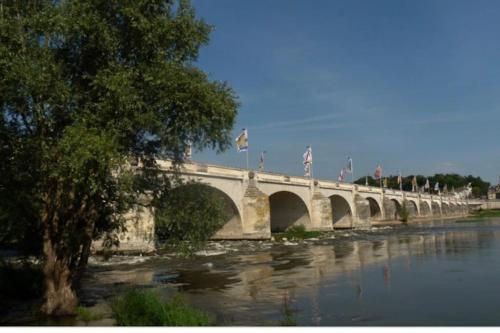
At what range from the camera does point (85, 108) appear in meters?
12.0

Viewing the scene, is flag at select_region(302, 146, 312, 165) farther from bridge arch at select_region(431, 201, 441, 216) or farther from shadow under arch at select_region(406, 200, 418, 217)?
bridge arch at select_region(431, 201, 441, 216)

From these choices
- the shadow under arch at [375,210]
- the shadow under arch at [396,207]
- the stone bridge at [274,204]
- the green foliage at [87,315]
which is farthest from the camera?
the shadow under arch at [396,207]

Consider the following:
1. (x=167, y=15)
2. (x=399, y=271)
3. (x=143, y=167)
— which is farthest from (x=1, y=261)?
(x=399, y=271)

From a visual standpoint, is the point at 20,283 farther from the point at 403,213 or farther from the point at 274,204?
the point at 403,213

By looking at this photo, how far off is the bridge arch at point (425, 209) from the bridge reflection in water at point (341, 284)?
343 feet

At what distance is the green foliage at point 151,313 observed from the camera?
10750mm

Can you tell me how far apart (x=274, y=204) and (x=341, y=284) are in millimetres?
47878

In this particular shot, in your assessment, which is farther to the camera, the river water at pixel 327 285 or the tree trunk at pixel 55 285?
the river water at pixel 327 285

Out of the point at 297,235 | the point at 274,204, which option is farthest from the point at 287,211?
the point at 297,235

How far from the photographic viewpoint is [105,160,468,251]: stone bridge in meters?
34.5

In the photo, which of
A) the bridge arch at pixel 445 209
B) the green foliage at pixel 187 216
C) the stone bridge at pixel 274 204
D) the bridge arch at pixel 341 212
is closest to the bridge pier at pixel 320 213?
the stone bridge at pixel 274 204

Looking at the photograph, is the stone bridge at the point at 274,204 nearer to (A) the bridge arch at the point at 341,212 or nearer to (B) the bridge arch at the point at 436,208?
(A) the bridge arch at the point at 341,212

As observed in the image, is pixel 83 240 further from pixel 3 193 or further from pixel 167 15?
pixel 167 15

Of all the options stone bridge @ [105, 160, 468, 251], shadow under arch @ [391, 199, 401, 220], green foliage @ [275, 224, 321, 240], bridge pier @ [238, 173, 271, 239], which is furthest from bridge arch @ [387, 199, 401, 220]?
bridge pier @ [238, 173, 271, 239]
